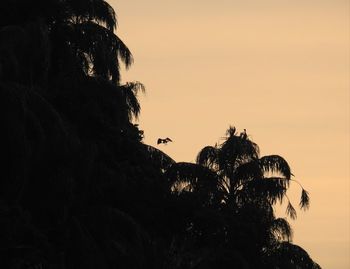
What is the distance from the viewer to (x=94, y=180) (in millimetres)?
27375

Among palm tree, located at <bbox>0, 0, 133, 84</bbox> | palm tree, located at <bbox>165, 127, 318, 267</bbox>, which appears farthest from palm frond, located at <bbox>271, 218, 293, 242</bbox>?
palm tree, located at <bbox>0, 0, 133, 84</bbox>

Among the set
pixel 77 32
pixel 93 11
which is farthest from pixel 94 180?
pixel 93 11

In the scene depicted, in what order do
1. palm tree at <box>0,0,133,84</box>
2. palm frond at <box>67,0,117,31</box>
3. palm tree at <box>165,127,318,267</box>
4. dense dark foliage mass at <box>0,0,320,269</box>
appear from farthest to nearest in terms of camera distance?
palm tree at <box>165,127,318,267</box> < palm frond at <box>67,0,117,31</box> < palm tree at <box>0,0,133,84</box> < dense dark foliage mass at <box>0,0,320,269</box>

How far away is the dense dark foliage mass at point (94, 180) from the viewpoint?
23656 millimetres

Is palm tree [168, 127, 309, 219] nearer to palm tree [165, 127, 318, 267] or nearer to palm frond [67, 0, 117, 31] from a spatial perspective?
palm tree [165, 127, 318, 267]

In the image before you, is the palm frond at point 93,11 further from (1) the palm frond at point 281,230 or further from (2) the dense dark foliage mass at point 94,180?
(1) the palm frond at point 281,230

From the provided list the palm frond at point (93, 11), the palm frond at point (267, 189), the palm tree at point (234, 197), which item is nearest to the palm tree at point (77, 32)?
the palm frond at point (93, 11)

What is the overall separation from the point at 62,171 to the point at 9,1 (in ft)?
19.2

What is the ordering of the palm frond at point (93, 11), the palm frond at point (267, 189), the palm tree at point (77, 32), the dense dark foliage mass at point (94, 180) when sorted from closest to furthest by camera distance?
the dense dark foliage mass at point (94, 180) < the palm tree at point (77, 32) < the palm frond at point (93, 11) < the palm frond at point (267, 189)

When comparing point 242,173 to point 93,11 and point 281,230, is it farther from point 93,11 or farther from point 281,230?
point 93,11

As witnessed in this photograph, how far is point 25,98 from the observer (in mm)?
23531

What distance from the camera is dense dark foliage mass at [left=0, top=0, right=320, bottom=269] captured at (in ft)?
77.6

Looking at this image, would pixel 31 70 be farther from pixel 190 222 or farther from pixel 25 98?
pixel 190 222

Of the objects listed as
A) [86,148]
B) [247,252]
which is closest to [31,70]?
[86,148]
